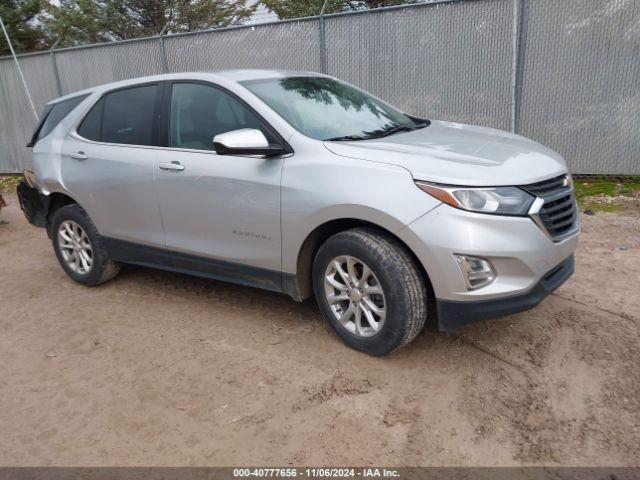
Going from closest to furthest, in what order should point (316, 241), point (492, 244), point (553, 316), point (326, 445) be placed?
point (326, 445)
point (492, 244)
point (316, 241)
point (553, 316)

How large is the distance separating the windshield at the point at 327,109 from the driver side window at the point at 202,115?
176 mm

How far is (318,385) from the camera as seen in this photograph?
10.5ft

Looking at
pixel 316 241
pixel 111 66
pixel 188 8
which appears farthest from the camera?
pixel 188 8

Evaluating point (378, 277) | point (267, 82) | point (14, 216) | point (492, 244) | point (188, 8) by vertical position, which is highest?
point (188, 8)

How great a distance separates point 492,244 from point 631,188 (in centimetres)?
511

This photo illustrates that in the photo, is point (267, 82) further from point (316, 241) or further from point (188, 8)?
point (188, 8)

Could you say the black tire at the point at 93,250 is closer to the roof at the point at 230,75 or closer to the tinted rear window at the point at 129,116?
the tinted rear window at the point at 129,116

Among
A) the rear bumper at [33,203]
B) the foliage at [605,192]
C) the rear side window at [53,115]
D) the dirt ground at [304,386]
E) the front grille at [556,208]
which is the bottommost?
the foliage at [605,192]

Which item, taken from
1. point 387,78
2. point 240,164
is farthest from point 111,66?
point 240,164

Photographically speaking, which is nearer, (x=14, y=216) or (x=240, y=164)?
(x=240, y=164)

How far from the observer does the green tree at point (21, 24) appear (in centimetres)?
1523

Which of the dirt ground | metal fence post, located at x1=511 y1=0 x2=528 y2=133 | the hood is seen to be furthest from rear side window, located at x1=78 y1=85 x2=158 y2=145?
metal fence post, located at x1=511 y1=0 x2=528 y2=133

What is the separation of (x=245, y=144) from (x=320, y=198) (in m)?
0.59

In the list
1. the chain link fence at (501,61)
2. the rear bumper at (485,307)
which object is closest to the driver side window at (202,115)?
the rear bumper at (485,307)
